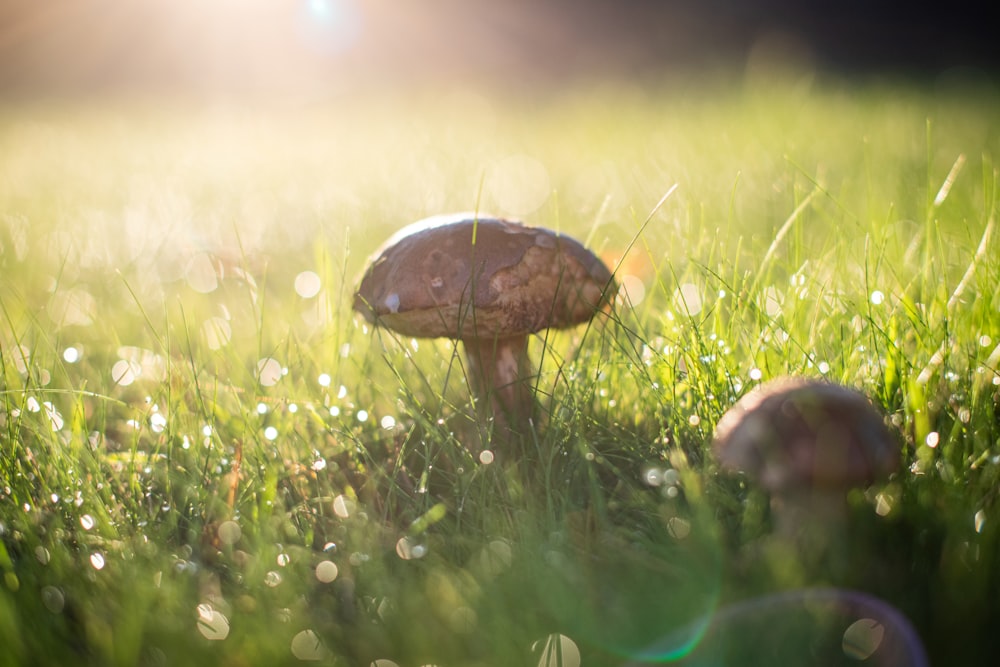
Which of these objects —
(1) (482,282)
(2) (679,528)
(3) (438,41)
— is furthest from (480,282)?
(3) (438,41)

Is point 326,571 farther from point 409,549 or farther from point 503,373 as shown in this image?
point 503,373

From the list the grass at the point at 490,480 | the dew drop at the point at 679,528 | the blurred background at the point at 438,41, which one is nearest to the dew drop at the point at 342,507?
the grass at the point at 490,480

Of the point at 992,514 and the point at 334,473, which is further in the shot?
the point at 334,473

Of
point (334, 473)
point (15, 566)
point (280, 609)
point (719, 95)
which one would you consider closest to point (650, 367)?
point (334, 473)

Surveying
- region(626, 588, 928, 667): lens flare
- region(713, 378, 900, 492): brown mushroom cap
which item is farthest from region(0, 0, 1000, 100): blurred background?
region(626, 588, 928, 667): lens flare

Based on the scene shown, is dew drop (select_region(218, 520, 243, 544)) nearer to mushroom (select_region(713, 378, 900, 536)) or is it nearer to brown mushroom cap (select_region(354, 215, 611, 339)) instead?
brown mushroom cap (select_region(354, 215, 611, 339))

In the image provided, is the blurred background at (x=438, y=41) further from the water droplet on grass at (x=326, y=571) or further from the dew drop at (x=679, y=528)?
the water droplet on grass at (x=326, y=571)

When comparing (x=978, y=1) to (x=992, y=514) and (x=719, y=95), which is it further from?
(x=992, y=514)
